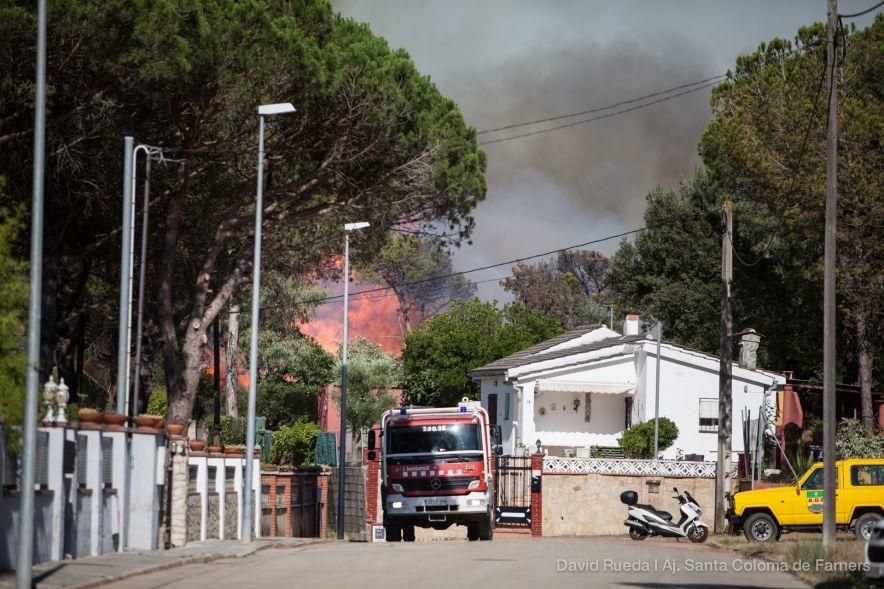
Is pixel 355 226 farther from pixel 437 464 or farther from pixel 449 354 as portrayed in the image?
pixel 449 354

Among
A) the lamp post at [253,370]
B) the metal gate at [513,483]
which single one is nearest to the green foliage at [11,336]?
the lamp post at [253,370]

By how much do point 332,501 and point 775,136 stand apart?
23004 millimetres

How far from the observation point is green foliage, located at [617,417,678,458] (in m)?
47.2

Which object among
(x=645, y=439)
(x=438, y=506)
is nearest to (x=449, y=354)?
(x=645, y=439)

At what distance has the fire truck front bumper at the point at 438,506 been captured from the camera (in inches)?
1233

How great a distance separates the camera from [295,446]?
5281 cm

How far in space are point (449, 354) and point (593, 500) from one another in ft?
102

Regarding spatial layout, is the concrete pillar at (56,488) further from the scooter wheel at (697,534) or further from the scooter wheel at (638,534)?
the scooter wheel at (638,534)

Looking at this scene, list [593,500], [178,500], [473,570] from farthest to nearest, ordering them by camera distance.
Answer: [593,500]
[178,500]
[473,570]

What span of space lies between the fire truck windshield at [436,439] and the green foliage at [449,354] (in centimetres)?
3907

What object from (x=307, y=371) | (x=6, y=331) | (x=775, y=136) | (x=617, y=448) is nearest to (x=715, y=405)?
(x=617, y=448)

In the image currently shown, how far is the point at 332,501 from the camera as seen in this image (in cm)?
5341

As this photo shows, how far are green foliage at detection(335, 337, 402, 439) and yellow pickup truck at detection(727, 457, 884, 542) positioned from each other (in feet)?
166

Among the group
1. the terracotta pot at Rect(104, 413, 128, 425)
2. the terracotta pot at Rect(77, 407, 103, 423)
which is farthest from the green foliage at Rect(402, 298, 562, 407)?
the terracotta pot at Rect(77, 407, 103, 423)
